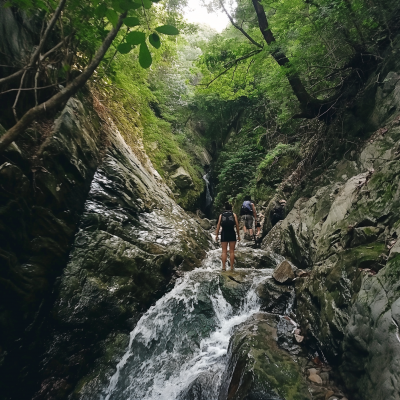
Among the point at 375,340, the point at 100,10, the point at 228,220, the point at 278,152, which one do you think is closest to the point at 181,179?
the point at 278,152

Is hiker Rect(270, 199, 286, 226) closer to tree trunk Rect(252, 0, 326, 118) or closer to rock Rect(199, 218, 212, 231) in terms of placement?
tree trunk Rect(252, 0, 326, 118)

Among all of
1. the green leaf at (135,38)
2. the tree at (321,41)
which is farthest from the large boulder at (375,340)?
the tree at (321,41)

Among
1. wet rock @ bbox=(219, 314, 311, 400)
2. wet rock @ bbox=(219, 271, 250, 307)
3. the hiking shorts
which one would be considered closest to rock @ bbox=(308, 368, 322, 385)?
wet rock @ bbox=(219, 314, 311, 400)

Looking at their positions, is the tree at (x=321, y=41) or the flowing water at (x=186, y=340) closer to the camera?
the flowing water at (x=186, y=340)

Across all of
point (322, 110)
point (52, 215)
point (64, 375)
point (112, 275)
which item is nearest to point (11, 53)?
point (52, 215)

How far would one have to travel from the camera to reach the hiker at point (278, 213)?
9789mm

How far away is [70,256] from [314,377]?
4.65 meters

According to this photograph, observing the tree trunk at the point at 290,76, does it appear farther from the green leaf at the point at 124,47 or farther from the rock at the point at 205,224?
the rock at the point at 205,224

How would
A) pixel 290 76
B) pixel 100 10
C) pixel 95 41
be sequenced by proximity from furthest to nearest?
pixel 290 76, pixel 95 41, pixel 100 10

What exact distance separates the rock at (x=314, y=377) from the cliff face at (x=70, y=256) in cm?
342

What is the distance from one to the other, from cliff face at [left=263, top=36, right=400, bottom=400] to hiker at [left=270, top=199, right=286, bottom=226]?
2.06 meters

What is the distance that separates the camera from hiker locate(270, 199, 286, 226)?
32.1 feet

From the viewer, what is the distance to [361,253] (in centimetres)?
354

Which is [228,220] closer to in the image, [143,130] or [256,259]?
[256,259]
